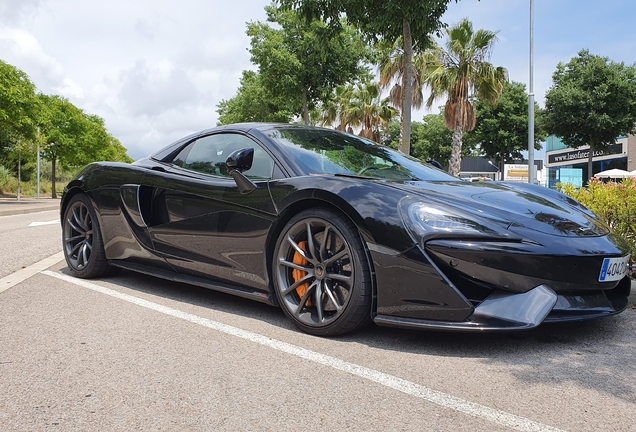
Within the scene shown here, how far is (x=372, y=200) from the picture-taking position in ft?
9.97

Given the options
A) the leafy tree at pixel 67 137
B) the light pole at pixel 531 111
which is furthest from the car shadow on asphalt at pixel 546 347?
the leafy tree at pixel 67 137

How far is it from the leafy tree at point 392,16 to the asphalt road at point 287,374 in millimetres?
8241

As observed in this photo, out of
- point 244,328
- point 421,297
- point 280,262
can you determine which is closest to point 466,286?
point 421,297

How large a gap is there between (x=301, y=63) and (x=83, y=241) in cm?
1810

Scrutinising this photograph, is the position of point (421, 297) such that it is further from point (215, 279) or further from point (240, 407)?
point (215, 279)

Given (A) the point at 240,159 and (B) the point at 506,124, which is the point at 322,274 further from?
(B) the point at 506,124

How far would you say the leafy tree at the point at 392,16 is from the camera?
10.8 metres

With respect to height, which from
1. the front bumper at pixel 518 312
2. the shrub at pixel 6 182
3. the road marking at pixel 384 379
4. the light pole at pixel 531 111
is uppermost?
the light pole at pixel 531 111

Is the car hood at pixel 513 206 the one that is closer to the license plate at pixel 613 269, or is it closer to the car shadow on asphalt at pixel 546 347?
the license plate at pixel 613 269

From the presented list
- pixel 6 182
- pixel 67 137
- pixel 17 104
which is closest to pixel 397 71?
pixel 17 104

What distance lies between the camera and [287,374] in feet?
8.59

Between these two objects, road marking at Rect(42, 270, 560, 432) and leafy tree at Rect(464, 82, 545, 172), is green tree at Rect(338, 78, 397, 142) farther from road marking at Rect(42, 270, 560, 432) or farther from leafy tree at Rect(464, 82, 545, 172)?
road marking at Rect(42, 270, 560, 432)

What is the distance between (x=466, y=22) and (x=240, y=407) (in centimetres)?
2214

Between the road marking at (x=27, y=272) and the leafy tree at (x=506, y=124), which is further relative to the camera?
the leafy tree at (x=506, y=124)
